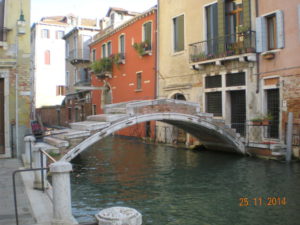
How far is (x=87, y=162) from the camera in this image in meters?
11.4

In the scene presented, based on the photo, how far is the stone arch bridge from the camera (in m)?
8.89

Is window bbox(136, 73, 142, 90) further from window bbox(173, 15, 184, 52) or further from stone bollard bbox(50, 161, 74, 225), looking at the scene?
stone bollard bbox(50, 161, 74, 225)

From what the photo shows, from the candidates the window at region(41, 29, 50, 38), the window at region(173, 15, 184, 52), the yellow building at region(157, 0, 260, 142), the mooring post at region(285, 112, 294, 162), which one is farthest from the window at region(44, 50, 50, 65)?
the mooring post at region(285, 112, 294, 162)

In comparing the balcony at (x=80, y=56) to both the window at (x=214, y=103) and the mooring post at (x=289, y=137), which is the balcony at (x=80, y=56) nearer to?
the window at (x=214, y=103)

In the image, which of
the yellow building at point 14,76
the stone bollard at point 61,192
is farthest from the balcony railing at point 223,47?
the stone bollard at point 61,192

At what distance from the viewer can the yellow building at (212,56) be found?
39.6 feet

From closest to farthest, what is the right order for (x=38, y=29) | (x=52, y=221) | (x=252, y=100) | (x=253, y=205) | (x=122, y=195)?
(x=52, y=221), (x=253, y=205), (x=122, y=195), (x=252, y=100), (x=38, y=29)

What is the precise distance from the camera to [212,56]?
42.8 feet

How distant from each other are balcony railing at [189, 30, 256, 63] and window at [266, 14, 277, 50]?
0.48 m

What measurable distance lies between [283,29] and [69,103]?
2169cm

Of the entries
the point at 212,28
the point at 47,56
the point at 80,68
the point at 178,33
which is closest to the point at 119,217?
the point at 212,28

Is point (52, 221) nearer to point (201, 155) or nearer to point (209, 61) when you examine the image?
point (201, 155)

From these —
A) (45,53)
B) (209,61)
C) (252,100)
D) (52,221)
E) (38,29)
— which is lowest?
(52,221)

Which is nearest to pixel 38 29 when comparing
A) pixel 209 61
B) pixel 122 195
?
pixel 209 61
